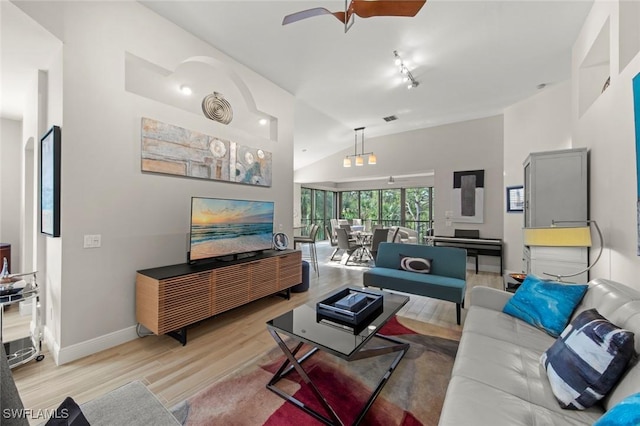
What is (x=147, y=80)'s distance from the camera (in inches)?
114

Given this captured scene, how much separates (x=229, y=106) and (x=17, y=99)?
2.53m

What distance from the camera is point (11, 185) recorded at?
3.82m

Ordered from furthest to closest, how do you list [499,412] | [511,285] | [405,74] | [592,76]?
1. [405,74]
2. [592,76]
3. [511,285]
4. [499,412]

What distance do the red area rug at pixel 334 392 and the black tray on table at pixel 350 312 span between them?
0.45 m

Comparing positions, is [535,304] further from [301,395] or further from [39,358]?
[39,358]

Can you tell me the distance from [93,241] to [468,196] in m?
6.58

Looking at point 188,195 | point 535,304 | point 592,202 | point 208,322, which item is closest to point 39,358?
point 208,322

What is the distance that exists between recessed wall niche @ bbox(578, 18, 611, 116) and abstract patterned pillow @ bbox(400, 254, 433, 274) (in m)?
2.60

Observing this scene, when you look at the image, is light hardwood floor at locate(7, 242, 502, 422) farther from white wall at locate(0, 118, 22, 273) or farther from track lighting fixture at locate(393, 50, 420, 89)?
track lighting fixture at locate(393, 50, 420, 89)

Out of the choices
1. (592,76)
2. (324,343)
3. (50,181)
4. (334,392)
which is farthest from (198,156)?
(592,76)

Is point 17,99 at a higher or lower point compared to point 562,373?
higher

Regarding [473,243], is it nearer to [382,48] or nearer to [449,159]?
[449,159]

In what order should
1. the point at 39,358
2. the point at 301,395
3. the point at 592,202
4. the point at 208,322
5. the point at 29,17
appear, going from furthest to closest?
the point at 208,322
the point at 592,202
the point at 39,358
the point at 29,17
the point at 301,395

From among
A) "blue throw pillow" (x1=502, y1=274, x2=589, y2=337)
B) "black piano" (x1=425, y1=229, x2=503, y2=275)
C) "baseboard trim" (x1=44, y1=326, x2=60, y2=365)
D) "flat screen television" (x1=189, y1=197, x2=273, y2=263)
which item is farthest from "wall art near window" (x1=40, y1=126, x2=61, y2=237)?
"black piano" (x1=425, y1=229, x2=503, y2=275)
